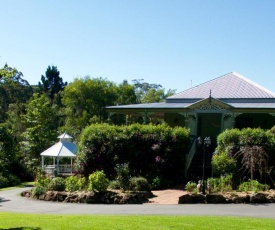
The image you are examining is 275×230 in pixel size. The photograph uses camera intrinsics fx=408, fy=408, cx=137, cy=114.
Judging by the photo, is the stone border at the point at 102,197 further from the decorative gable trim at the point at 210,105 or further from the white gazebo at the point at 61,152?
the decorative gable trim at the point at 210,105

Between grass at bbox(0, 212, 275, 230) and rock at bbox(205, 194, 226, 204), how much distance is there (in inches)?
156

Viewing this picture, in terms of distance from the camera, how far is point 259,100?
94.2 ft

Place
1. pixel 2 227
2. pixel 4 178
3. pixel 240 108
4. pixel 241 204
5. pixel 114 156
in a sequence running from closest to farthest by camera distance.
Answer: pixel 2 227
pixel 241 204
pixel 114 156
pixel 240 108
pixel 4 178

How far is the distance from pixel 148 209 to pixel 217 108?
45.4ft

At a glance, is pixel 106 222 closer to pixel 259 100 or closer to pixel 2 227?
pixel 2 227

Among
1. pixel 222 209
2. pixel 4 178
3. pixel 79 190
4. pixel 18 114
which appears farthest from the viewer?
pixel 18 114

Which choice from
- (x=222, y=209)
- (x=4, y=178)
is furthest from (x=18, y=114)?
(x=222, y=209)

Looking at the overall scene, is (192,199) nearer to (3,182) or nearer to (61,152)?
(61,152)

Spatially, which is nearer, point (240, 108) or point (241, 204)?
point (241, 204)

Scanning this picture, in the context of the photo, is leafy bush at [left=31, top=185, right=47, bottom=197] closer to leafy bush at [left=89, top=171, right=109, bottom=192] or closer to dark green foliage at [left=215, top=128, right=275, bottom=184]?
leafy bush at [left=89, top=171, right=109, bottom=192]

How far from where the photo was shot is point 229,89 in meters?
31.6

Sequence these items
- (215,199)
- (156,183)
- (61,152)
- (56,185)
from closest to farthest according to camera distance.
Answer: (215,199)
(56,185)
(156,183)
(61,152)

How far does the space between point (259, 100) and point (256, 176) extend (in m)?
9.69

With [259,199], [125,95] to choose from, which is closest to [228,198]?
[259,199]
